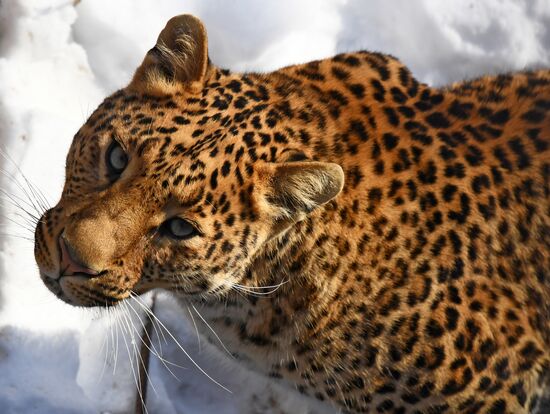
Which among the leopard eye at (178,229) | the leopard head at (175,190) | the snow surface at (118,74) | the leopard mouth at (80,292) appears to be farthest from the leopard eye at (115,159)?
the snow surface at (118,74)

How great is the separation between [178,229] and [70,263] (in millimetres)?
396

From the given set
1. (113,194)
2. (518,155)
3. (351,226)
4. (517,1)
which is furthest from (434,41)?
(113,194)

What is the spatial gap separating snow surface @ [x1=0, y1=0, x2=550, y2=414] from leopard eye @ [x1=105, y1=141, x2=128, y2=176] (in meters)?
0.81

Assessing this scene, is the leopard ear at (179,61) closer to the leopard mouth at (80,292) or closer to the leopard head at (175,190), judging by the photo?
the leopard head at (175,190)

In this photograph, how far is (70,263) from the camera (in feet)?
10.3

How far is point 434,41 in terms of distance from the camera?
5.92 metres

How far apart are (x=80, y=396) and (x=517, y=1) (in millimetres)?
3835

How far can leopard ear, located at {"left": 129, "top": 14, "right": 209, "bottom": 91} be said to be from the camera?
3314 mm

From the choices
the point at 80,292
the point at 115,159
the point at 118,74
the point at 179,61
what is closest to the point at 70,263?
the point at 80,292

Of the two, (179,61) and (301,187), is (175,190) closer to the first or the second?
(301,187)

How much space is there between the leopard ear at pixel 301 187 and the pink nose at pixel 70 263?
677 mm

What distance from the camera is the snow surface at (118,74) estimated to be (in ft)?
15.1

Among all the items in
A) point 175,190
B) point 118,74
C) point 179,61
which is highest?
point 118,74

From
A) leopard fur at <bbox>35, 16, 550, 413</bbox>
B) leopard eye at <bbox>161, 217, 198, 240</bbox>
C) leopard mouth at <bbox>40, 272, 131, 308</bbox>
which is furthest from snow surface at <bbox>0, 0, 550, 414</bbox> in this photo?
leopard eye at <bbox>161, 217, 198, 240</bbox>
